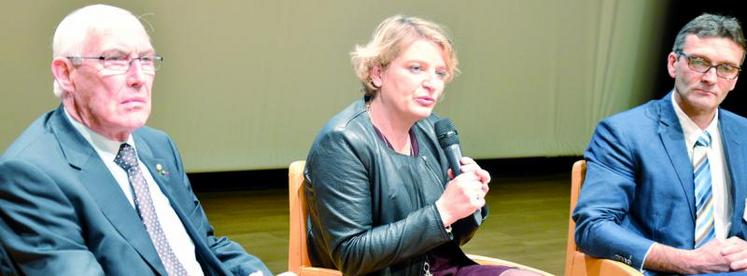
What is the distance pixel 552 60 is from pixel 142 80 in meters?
5.36

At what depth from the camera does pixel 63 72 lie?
1910 mm

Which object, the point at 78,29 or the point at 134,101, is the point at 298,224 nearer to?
the point at 134,101

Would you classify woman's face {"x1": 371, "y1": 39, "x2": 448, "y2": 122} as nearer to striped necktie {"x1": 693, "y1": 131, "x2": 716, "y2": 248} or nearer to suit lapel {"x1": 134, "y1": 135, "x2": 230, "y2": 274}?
suit lapel {"x1": 134, "y1": 135, "x2": 230, "y2": 274}

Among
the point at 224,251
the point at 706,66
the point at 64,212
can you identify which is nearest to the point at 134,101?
the point at 64,212

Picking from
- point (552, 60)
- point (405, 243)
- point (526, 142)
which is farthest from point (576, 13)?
point (405, 243)

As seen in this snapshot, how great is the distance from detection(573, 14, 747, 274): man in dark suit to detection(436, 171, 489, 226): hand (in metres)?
0.56

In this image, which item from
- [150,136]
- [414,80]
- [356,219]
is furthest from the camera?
[414,80]

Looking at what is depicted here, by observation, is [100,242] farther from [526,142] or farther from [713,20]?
[526,142]

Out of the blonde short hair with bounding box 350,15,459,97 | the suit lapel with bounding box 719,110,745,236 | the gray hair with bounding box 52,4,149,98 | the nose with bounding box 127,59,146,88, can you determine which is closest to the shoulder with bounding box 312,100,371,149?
the blonde short hair with bounding box 350,15,459,97

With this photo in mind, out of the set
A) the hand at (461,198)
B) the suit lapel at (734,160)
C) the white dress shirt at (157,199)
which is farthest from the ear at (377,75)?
the suit lapel at (734,160)

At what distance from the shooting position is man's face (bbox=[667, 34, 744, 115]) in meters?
2.85

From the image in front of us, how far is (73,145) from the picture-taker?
73.9 inches

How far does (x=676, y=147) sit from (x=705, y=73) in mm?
251

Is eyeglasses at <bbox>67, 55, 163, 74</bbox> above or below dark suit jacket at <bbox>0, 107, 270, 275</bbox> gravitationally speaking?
above
